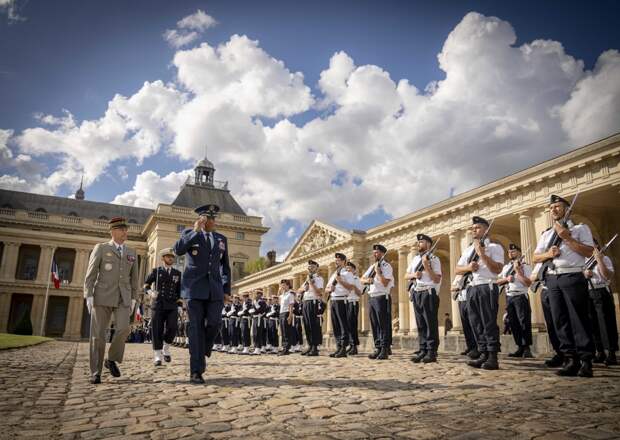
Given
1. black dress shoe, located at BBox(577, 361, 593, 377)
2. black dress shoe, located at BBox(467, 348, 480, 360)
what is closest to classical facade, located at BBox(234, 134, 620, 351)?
black dress shoe, located at BBox(467, 348, 480, 360)

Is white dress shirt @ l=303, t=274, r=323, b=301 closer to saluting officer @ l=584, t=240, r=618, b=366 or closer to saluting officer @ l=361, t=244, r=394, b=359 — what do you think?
saluting officer @ l=361, t=244, r=394, b=359

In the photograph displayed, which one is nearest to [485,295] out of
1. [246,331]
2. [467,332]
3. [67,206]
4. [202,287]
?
[467,332]

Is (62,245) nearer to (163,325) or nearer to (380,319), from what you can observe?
(163,325)

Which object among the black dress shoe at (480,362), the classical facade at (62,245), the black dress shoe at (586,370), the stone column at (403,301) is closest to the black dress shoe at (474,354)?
the black dress shoe at (480,362)

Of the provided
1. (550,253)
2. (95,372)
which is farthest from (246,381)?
(550,253)

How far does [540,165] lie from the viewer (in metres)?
20.7

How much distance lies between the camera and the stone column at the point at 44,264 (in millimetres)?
55031

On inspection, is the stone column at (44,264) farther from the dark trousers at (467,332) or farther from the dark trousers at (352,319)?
the dark trousers at (467,332)

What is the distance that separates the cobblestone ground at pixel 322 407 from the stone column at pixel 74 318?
2167 inches

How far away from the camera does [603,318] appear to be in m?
8.99

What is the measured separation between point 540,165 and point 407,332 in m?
13.0

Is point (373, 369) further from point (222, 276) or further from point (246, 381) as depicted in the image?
point (222, 276)

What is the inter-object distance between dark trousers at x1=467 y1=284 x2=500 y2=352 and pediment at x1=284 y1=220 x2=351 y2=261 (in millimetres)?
26225

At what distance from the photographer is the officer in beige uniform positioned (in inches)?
256
